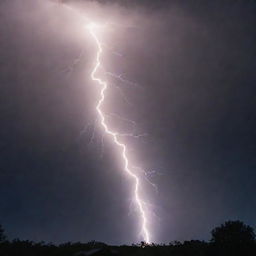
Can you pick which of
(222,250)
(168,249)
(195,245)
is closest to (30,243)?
(168,249)

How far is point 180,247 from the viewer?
16828 mm

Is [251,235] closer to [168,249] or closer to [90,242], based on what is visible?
[168,249]

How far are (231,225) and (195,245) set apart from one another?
281 cm

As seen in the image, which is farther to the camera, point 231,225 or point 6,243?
point 231,225

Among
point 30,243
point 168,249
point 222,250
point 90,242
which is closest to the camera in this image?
point 222,250

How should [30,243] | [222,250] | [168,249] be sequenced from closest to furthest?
[222,250] → [168,249] → [30,243]

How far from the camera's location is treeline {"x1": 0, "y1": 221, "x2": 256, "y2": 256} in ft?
50.0

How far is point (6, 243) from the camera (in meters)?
17.1

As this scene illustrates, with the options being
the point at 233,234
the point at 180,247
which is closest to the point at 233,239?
the point at 233,234

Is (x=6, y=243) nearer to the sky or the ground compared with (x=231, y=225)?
nearer to the ground

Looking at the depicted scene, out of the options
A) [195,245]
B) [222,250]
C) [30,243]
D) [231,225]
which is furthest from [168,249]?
[30,243]

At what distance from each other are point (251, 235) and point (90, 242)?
7972 millimetres

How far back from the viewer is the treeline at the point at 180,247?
15.2 metres

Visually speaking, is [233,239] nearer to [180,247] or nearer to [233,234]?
[233,234]
